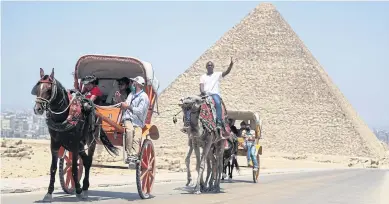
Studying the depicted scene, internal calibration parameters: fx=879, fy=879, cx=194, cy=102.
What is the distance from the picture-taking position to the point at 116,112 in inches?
524

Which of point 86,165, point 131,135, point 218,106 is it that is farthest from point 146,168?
point 218,106

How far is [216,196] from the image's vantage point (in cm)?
1424

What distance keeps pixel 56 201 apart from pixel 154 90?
3.00 metres

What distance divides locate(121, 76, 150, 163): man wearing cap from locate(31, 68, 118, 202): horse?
0.61 metres

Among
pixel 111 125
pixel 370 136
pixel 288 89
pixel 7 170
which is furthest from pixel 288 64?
pixel 111 125

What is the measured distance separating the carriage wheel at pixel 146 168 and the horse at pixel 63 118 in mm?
848

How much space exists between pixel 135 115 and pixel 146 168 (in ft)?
2.67

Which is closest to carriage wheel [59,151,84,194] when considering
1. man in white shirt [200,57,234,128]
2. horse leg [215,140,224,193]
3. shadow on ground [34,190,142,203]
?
shadow on ground [34,190,142,203]

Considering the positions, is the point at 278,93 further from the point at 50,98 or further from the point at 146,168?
the point at 50,98

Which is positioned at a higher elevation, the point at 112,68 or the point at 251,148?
the point at 112,68

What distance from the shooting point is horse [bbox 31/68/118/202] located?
11.3 m

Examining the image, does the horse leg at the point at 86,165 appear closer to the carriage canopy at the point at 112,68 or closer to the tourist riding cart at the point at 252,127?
the carriage canopy at the point at 112,68

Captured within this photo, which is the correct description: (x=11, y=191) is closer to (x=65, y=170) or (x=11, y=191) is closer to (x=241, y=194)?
(x=65, y=170)

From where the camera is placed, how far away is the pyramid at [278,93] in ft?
316
